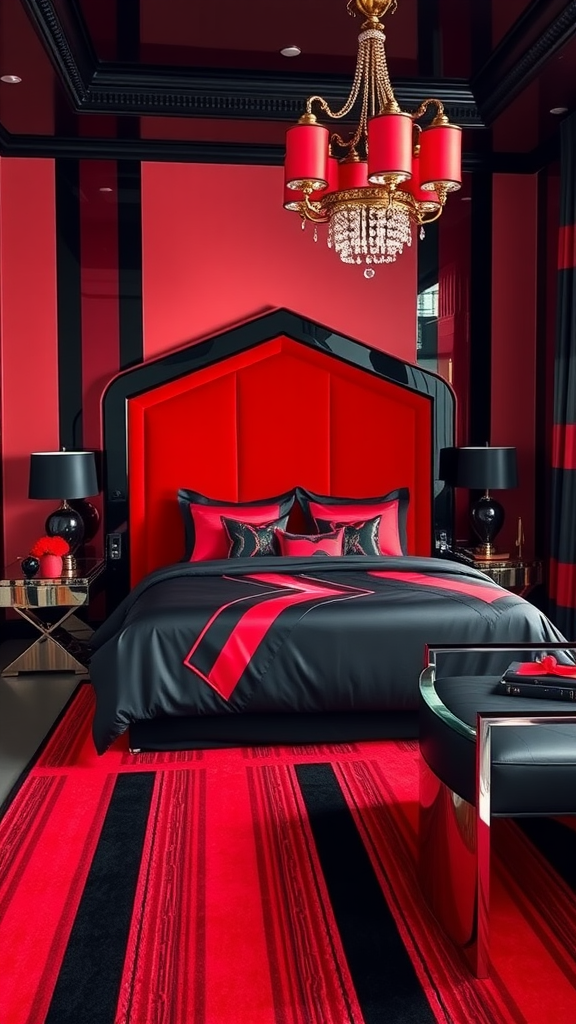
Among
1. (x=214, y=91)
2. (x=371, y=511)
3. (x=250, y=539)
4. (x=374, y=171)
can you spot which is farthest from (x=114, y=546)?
(x=374, y=171)

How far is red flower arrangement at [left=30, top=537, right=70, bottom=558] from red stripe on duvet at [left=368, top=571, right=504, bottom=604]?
159 cm

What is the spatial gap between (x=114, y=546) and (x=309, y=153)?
2709mm

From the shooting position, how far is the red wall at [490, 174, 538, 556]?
5.19 meters

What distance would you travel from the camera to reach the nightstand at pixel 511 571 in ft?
15.5

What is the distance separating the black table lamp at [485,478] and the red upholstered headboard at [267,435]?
0.28m

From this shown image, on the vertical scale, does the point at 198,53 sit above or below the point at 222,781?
above

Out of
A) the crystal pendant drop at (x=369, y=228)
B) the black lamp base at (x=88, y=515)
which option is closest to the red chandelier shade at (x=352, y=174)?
the crystal pendant drop at (x=369, y=228)

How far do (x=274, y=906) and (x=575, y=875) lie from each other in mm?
808

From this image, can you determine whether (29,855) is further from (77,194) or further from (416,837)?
(77,194)

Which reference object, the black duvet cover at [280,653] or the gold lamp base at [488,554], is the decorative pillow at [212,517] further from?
the black duvet cover at [280,653]

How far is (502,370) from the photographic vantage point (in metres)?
5.25

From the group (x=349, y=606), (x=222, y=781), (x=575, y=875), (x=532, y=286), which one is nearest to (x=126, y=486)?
(x=349, y=606)

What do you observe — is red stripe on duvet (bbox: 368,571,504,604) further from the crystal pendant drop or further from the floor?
the floor

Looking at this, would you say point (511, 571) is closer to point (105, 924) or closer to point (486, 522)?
point (486, 522)
